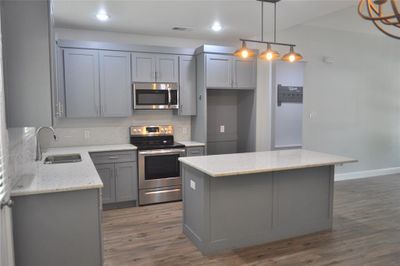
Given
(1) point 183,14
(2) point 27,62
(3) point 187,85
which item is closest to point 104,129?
(3) point 187,85

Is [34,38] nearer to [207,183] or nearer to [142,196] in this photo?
[207,183]

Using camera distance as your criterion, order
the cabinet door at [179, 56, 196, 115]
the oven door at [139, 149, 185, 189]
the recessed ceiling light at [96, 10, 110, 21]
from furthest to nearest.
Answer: the cabinet door at [179, 56, 196, 115]
the oven door at [139, 149, 185, 189]
the recessed ceiling light at [96, 10, 110, 21]

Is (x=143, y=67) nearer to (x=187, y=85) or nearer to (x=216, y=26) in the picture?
(x=187, y=85)

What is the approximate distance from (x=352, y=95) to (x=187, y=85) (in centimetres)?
350

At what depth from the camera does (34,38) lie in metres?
2.19

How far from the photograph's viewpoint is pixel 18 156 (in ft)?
8.39

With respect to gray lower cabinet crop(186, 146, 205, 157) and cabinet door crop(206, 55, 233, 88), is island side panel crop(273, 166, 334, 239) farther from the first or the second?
cabinet door crop(206, 55, 233, 88)

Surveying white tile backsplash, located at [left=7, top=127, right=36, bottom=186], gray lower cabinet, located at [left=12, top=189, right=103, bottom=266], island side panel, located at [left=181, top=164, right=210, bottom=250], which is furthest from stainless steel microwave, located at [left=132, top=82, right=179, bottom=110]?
gray lower cabinet, located at [left=12, top=189, right=103, bottom=266]

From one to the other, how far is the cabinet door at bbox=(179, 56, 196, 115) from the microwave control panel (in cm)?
142

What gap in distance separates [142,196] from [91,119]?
1.45m

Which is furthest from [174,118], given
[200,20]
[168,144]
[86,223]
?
[86,223]

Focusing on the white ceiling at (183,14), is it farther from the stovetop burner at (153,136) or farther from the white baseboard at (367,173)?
the white baseboard at (367,173)

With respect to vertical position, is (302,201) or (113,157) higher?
(113,157)

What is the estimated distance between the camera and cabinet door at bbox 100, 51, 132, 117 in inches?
179
